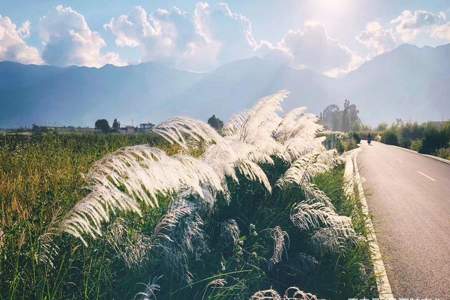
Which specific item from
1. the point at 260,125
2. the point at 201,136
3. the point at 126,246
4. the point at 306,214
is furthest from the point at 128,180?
the point at 260,125

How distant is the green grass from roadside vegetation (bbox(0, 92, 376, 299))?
12mm

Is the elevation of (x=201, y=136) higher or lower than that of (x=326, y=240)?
higher

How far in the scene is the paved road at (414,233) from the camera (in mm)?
5164

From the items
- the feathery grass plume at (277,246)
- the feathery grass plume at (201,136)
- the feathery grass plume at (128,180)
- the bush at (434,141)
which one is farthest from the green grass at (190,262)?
the bush at (434,141)

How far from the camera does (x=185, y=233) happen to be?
330cm

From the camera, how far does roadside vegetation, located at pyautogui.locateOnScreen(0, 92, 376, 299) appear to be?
2.40 m

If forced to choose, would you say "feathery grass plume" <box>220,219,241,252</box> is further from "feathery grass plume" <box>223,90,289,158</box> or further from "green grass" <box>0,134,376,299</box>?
"feathery grass plume" <box>223,90,289,158</box>

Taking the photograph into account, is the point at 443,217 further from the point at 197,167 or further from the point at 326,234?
the point at 197,167

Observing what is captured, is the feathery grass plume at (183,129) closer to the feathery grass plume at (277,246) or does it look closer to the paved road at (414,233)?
the feathery grass plume at (277,246)

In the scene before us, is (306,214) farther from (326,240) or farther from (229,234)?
(229,234)

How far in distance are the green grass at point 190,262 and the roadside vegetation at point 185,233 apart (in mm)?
12

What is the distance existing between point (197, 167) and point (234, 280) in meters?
1.33

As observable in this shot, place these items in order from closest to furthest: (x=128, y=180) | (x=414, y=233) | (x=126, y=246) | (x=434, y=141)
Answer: (x=128, y=180) → (x=126, y=246) → (x=414, y=233) → (x=434, y=141)

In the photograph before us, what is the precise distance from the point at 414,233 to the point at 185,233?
5.93 m
